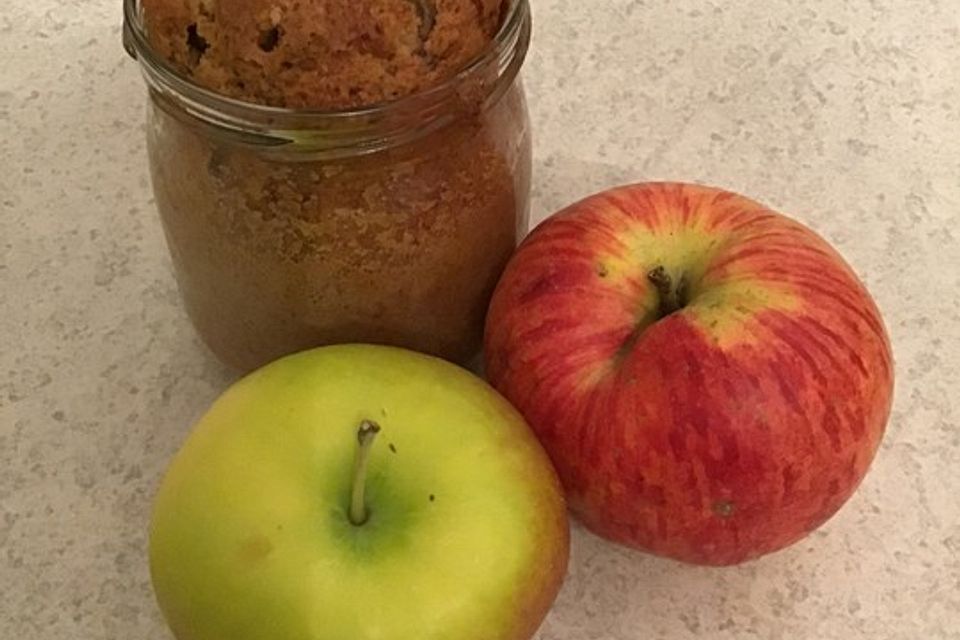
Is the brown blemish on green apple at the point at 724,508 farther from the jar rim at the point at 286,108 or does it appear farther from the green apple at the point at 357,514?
the jar rim at the point at 286,108

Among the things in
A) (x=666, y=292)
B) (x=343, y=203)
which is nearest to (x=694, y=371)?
(x=666, y=292)

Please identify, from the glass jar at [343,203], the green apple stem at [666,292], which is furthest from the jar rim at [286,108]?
the green apple stem at [666,292]

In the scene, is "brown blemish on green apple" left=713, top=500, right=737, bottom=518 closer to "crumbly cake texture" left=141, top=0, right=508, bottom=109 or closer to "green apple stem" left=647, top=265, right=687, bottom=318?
"green apple stem" left=647, top=265, right=687, bottom=318

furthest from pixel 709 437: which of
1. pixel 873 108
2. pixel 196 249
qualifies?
pixel 873 108

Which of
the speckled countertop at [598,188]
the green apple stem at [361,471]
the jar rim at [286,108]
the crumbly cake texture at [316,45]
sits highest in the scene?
the crumbly cake texture at [316,45]

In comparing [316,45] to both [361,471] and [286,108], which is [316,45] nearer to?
[286,108]

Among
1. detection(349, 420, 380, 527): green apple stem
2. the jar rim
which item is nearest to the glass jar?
the jar rim
